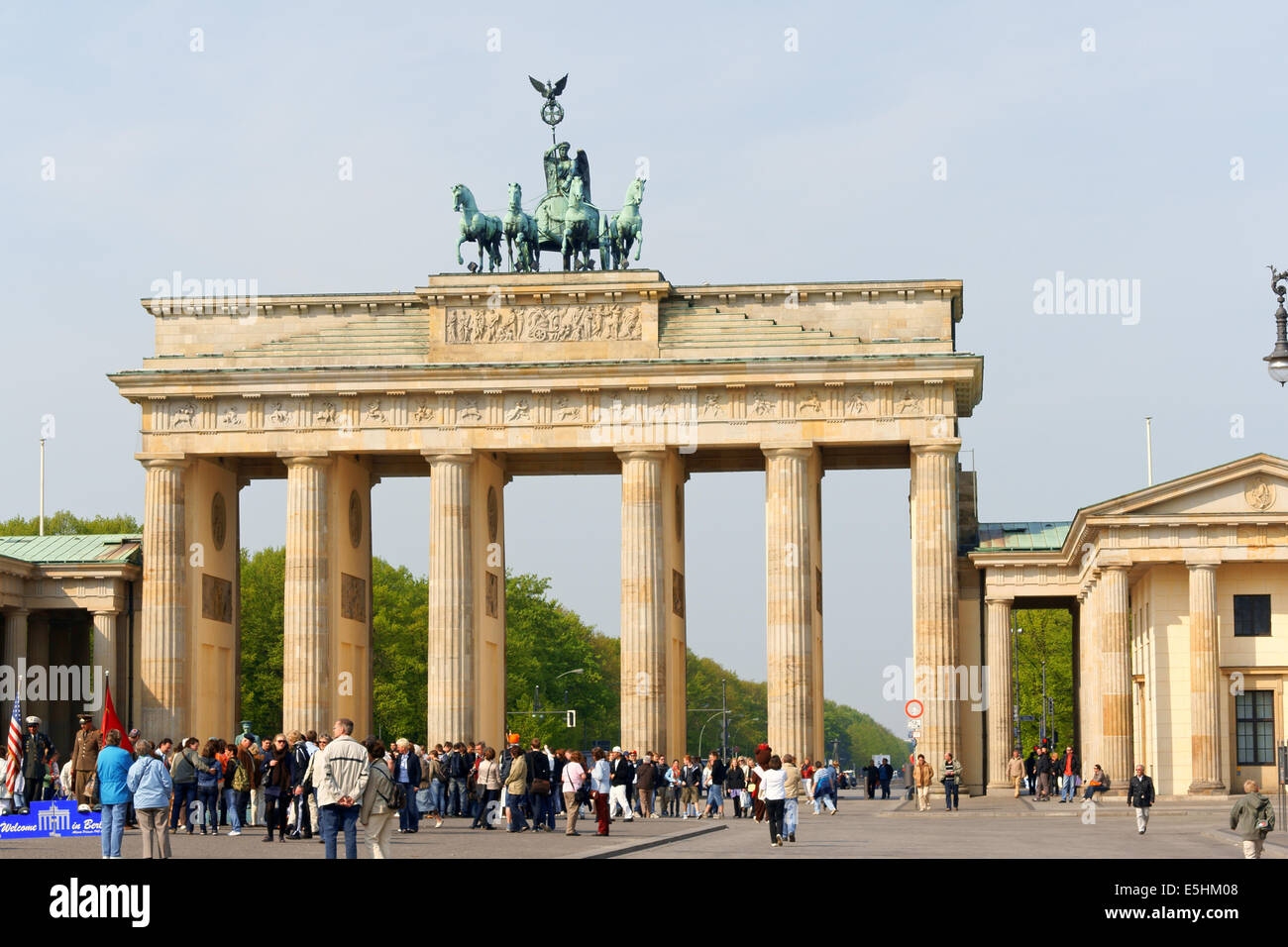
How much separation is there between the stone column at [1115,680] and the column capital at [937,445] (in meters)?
8.84

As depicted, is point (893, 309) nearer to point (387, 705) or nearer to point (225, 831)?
point (225, 831)

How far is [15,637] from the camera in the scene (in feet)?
242

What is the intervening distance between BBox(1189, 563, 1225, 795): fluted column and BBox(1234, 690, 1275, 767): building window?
1.63m

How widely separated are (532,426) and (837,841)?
3379 centimetres

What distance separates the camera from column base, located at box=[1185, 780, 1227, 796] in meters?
59.8

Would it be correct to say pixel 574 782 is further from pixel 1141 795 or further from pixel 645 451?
pixel 645 451

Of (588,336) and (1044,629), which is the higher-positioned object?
(588,336)

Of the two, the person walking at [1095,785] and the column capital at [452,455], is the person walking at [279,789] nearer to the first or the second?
the person walking at [1095,785]

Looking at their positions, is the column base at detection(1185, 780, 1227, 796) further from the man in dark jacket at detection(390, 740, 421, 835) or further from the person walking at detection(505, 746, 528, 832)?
the man in dark jacket at detection(390, 740, 421, 835)

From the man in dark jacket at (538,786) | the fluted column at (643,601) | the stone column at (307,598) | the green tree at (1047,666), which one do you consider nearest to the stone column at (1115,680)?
the fluted column at (643,601)

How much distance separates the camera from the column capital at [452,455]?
238 feet

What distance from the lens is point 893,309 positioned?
236 feet
